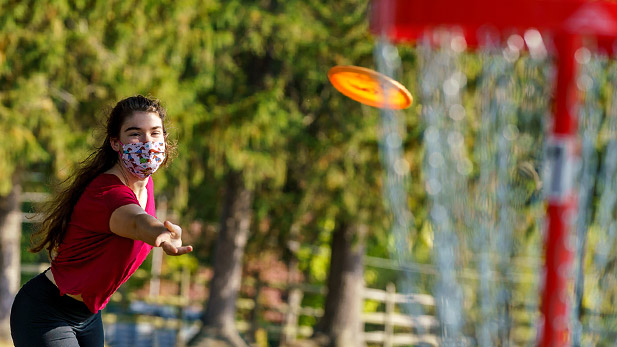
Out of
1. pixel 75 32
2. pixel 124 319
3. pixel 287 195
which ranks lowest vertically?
pixel 124 319

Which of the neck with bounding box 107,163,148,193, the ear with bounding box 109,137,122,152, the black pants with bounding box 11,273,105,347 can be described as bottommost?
the black pants with bounding box 11,273,105,347

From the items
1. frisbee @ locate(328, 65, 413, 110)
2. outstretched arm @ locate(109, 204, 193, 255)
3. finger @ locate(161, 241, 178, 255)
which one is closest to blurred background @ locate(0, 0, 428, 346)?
frisbee @ locate(328, 65, 413, 110)

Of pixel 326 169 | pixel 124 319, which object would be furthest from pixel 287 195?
pixel 124 319

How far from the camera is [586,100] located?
126 inches

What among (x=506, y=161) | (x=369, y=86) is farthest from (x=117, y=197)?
(x=506, y=161)

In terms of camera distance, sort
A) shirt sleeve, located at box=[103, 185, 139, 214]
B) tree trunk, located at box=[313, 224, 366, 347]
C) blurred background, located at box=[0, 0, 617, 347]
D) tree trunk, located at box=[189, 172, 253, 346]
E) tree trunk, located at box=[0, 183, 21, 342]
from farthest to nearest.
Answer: tree trunk, located at box=[313, 224, 366, 347] < tree trunk, located at box=[189, 172, 253, 346] < tree trunk, located at box=[0, 183, 21, 342] < blurred background, located at box=[0, 0, 617, 347] < shirt sleeve, located at box=[103, 185, 139, 214]

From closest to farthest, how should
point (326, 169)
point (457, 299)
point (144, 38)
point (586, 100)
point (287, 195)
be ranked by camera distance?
point (457, 299)
point (586, 100)
point (144, 38)
point (326, 169)
point (287, 195)

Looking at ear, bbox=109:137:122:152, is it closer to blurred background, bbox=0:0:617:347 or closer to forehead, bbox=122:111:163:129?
forehead, bbox=122:111:163:129

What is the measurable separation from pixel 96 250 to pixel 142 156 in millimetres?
383

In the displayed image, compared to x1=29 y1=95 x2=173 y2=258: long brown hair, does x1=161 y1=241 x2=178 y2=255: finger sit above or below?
below

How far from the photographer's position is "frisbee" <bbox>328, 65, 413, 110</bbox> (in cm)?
379

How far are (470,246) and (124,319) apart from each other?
598 inches

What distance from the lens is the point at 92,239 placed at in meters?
3.69

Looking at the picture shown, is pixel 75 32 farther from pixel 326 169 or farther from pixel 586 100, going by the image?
pixel 586 100
